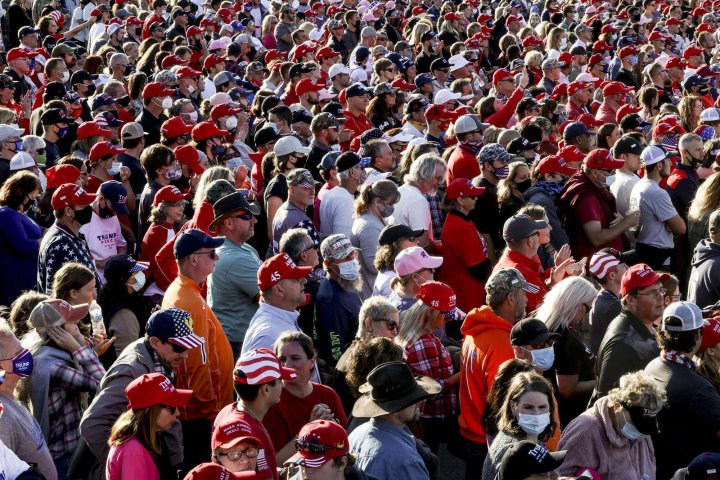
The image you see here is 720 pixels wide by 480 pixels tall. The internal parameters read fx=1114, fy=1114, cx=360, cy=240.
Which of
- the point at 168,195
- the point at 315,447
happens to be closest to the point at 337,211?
the point at 168,195

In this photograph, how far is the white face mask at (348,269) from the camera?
22.9 ft

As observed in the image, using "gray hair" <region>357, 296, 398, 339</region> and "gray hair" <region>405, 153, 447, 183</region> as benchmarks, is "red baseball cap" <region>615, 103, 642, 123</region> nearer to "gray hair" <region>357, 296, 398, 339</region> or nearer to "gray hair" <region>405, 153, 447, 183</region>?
"gray hair" <region>405, 153, 447, 183</region>

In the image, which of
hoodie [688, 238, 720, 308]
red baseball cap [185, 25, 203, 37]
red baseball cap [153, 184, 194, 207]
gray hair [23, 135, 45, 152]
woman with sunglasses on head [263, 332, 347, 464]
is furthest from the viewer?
red baseball cap [185, 25, 203, 37]

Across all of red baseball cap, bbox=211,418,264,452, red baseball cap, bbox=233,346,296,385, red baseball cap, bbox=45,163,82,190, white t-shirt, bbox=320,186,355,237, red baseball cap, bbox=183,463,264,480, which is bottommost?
white t-shirt, bbox=320,186,355,237

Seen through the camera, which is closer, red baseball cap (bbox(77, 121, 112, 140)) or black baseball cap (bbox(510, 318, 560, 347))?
black baseball cap (bbox(510, 318, 560, 347))

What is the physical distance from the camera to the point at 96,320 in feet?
22.4

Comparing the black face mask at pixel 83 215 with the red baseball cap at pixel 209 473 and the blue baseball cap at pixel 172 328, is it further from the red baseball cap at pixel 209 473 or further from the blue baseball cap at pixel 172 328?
the red baseball cap at pixel 209 473

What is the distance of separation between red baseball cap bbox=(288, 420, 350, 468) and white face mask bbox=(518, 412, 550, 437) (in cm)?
101

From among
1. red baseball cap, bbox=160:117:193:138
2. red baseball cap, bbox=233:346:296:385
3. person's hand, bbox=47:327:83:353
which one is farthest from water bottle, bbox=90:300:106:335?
red baseball cap, bbox=160:117:193:138

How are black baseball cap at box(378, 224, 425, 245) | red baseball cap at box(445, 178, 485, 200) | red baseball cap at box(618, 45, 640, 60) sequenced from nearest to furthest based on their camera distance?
black baseball cap at box(378, 224, 425, 245) < red baseball cap at box(445, 178, 485, 200) < red baseball cap at box(618, 45, 640, 60)

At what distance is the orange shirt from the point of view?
20.1 ft

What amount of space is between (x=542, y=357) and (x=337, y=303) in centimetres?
148

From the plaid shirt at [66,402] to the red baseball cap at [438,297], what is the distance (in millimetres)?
1875

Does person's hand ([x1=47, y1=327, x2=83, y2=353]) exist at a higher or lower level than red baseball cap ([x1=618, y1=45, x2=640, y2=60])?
higher
